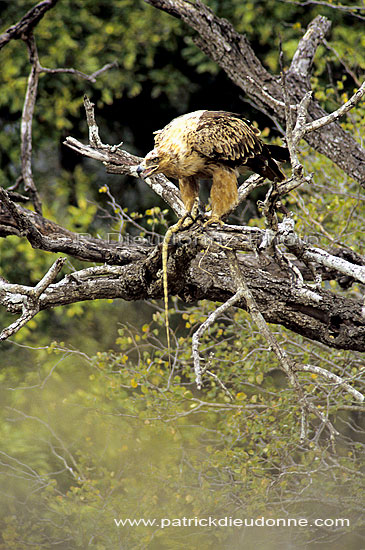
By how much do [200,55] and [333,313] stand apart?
2.96 m

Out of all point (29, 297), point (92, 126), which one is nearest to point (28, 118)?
point (92, 126)

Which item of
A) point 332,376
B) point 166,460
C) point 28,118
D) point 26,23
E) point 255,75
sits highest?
point 26,23

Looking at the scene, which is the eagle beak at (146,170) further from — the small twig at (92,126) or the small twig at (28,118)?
the small twig at (28,118)

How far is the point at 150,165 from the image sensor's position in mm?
1459

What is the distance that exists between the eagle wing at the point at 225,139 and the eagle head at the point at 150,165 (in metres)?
0.09

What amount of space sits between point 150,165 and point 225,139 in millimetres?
200

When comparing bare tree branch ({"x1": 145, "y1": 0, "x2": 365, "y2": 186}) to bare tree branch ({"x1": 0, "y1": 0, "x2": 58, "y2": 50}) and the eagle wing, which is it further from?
the eagle wing

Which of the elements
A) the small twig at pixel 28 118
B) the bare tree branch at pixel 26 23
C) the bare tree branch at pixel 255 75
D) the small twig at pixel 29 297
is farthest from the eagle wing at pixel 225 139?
the bare tree branch at pixel 26 23

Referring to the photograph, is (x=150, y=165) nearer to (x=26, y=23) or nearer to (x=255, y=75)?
(x=255, y=75)

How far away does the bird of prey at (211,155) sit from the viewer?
4.80 ft

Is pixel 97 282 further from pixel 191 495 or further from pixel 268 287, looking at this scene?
pixel 191 495

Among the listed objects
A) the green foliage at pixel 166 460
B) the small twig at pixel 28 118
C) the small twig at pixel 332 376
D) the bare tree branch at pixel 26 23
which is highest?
the bare tree branch at pixel 26 23

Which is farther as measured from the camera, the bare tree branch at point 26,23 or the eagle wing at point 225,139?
the bare tree branch at point 26,23

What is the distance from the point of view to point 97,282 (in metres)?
1.85
